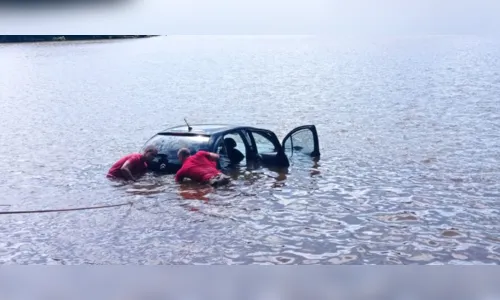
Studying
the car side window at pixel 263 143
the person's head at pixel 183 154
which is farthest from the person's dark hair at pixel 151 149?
the car side window at pixel 263 143

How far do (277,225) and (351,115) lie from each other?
76.8 ft

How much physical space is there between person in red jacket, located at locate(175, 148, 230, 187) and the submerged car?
293 mm

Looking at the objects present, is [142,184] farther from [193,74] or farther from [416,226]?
[193,74]

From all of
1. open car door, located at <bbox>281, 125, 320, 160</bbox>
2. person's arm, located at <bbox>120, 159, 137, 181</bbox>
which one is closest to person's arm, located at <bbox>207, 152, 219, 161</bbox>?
person's arm, located at <bbox>120, 159, 137, 181</bbox>

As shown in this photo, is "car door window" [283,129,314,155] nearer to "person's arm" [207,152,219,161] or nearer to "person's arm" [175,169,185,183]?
"person's arm" [207,152,219,161]

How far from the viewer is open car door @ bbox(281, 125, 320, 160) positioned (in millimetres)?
17375

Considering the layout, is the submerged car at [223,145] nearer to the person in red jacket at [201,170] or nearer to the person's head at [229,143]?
the person's head at [229,143]

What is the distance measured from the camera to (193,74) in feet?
228

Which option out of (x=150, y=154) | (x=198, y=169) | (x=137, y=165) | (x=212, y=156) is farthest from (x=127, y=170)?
(x=212, y=156)

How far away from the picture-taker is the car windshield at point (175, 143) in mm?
14125

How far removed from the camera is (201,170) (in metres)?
13.6

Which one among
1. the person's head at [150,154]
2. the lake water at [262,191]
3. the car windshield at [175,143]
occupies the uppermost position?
the car windshield at [175,143]

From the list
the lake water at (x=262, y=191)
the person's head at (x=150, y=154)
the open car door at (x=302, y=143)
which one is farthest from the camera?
the open car door at (x=302, y=143)

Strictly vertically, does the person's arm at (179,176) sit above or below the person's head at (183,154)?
below
